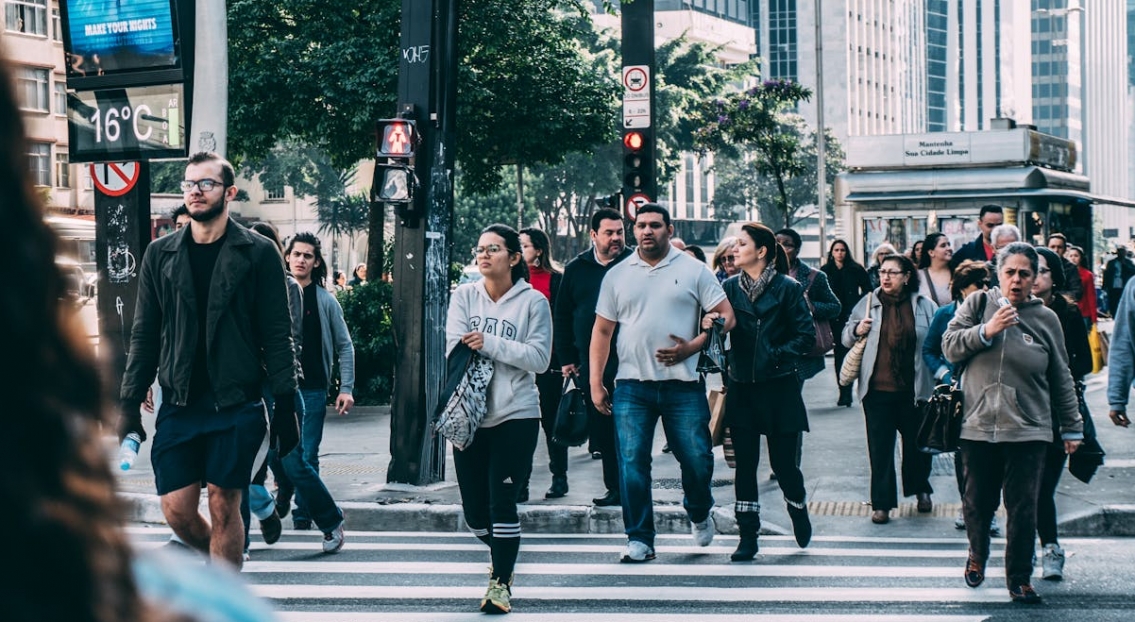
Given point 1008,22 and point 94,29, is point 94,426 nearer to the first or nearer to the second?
point 94,29

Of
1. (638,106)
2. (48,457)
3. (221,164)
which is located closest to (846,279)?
(638,106)

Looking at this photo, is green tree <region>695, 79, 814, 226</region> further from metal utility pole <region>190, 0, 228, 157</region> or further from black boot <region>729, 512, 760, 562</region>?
black boot <region>729, 512, 760, 562</region>

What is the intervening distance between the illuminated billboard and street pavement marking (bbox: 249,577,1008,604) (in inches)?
158

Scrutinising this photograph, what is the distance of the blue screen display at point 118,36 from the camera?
31.8ft

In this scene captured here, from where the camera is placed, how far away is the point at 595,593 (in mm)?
7148

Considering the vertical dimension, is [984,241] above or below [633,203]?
below

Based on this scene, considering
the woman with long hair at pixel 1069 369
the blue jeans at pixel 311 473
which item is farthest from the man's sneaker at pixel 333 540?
the woman with long hair at pixel 1069 369

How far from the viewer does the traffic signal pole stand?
15.5 meters

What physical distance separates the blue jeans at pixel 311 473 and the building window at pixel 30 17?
57.0 m

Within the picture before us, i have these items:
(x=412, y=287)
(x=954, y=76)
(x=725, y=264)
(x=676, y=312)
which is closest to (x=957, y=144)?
(x=725, y=264)

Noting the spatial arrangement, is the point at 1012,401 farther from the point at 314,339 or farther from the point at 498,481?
the point at 314,339

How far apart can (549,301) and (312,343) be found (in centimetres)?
195

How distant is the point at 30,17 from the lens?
6300 centimetres

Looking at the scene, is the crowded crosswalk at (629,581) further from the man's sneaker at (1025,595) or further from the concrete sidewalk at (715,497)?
the concrete sidewalk at (715,497)
